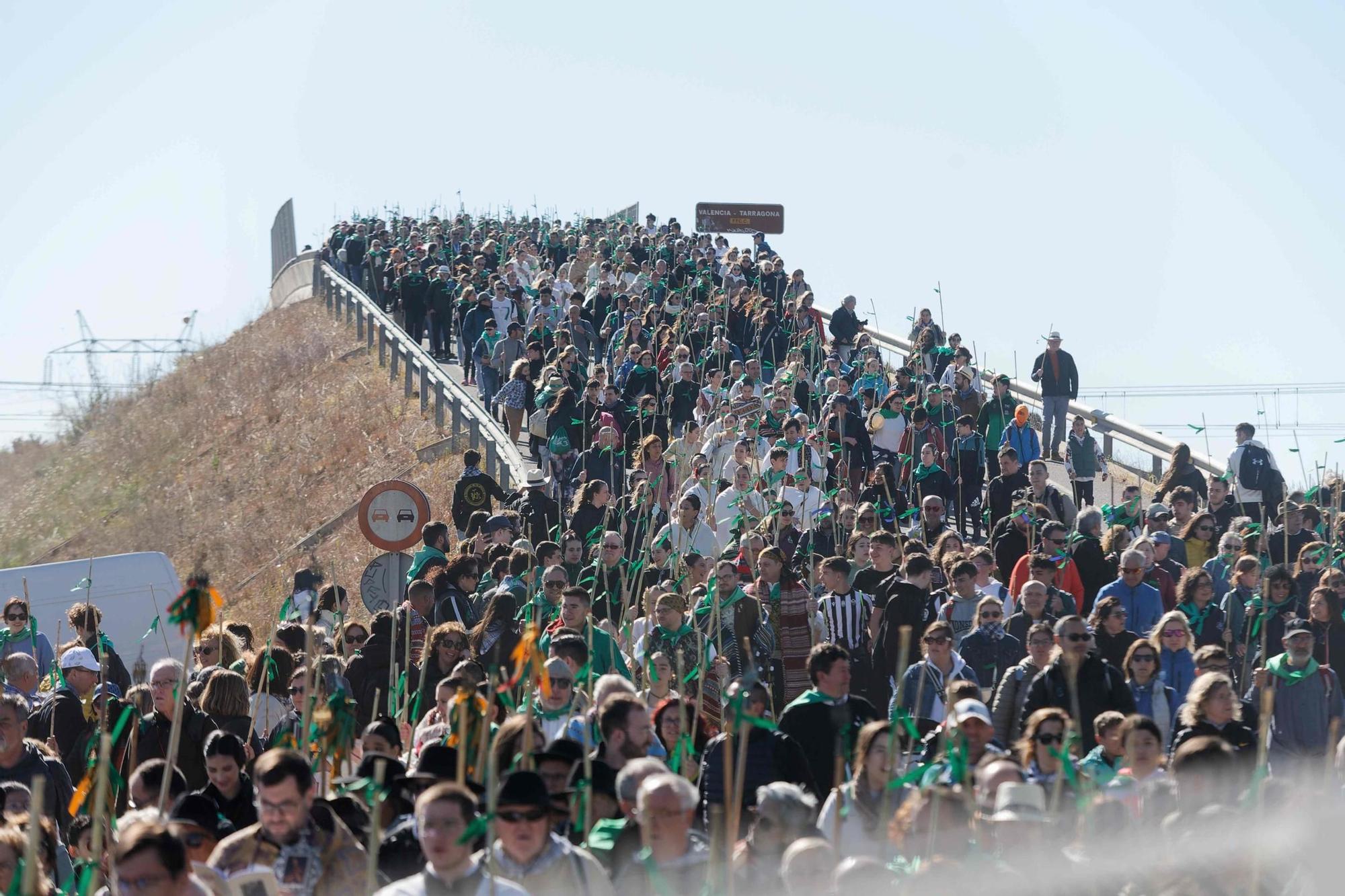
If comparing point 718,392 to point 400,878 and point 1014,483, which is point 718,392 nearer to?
point 1014,483

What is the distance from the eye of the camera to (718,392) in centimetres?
2009

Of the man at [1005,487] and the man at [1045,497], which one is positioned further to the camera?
the man at [1005,487]

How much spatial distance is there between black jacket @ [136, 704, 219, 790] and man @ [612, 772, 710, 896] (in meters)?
3.19

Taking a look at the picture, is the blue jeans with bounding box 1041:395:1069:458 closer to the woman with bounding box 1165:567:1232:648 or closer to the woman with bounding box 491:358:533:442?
the woman with bounding box 491:358:533:442

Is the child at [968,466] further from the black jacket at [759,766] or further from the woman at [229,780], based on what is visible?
the woman at [229,780]

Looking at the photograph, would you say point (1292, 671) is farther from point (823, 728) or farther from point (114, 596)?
point (114, 596)

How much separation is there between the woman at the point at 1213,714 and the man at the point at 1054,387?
13.0m

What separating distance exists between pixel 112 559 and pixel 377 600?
267 cm

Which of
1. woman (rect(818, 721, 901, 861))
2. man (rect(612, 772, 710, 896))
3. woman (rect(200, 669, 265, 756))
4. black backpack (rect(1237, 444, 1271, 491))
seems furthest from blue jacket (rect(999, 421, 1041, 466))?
man (rect(612, 772, 710, 896))

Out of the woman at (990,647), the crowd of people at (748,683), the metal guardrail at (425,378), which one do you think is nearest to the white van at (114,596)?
the crowd of people at (748,683)

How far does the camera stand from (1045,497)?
16.3 meters

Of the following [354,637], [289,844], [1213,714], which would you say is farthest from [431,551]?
[289,844]

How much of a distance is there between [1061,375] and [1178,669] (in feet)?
38.2

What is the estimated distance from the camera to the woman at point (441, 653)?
10.6m
